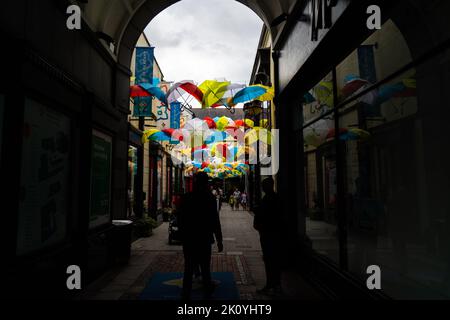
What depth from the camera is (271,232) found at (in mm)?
5191

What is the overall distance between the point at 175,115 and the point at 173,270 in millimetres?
10211

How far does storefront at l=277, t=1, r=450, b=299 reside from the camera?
453 centimetres

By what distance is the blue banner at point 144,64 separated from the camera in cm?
1035

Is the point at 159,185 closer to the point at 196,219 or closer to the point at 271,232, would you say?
the point at 271,232

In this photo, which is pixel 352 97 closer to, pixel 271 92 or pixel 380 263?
pixel 380 263

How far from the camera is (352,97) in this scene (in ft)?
16.3

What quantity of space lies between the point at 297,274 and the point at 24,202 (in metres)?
5.23

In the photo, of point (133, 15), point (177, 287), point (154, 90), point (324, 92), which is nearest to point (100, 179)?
point (177, 287)

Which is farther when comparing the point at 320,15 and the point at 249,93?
the point at 249,93

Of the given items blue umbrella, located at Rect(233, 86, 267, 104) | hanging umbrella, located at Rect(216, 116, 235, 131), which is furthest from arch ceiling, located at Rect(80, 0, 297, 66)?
hanging umbrella, located at Rect(216, 116, 235, 131)

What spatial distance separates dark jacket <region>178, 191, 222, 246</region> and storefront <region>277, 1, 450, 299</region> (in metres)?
2.17

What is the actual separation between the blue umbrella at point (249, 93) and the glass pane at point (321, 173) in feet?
10.1

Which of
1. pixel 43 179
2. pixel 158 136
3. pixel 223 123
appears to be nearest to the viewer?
pixel 43 179
